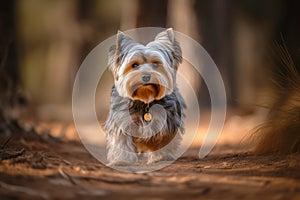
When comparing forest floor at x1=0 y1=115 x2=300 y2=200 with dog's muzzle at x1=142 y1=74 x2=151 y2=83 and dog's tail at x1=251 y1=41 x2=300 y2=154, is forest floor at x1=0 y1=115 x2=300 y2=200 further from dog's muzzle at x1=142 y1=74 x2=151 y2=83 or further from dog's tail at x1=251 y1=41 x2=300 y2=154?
dog's muzzle at x1=142 y1=74 x2=151 y2=83

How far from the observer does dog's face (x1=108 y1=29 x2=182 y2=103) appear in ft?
14.1

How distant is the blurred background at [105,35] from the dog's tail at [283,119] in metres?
2.09

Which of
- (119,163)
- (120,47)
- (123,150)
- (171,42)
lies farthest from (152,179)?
(171,42)

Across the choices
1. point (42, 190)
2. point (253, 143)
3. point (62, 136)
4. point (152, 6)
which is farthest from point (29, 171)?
point (152, 6)

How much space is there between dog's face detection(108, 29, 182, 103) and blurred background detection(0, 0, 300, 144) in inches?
113

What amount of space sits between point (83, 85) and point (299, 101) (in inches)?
269

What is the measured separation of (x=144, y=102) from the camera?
4.55 m

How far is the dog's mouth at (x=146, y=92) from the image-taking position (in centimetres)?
434

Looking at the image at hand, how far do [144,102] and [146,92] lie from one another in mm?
165

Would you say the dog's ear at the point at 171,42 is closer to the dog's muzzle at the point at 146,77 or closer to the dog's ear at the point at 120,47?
the dog's ear at the point at 120,47

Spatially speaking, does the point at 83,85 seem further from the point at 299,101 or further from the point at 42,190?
the point at 42,190

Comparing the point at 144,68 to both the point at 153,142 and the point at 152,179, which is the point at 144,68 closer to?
the point at 153,142

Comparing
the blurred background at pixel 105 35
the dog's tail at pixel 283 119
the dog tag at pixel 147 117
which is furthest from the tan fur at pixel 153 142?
the blurred background at pixel 105 35

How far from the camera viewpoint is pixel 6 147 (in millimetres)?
4922
